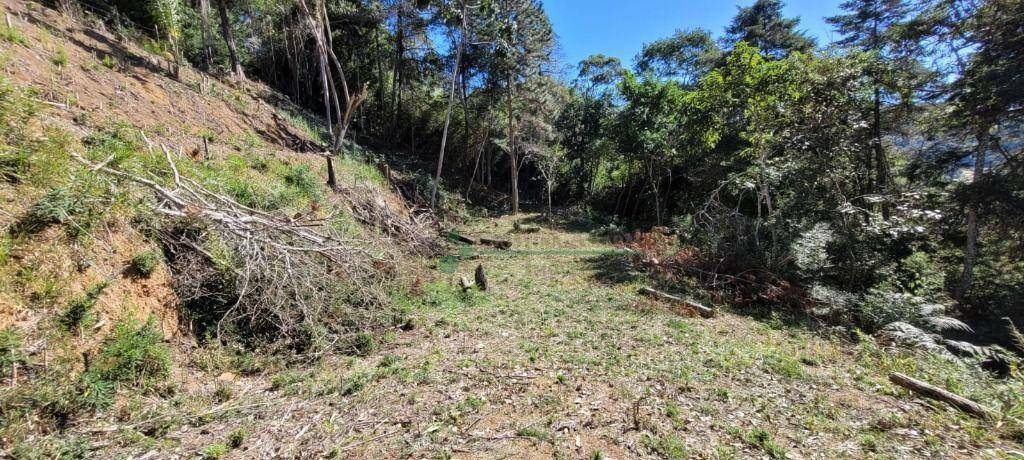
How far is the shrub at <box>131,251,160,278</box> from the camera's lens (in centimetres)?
394

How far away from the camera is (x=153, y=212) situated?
435 centimetres

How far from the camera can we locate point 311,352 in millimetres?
4590

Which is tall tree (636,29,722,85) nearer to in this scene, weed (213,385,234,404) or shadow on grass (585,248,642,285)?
shadow on grass (585,248,642,285)

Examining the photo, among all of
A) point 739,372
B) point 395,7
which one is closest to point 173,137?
point 739,372

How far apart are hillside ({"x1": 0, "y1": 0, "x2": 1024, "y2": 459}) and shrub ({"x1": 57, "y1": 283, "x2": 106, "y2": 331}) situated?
15 millimetres

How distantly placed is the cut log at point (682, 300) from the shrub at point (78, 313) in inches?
329

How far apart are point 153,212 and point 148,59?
10.5m

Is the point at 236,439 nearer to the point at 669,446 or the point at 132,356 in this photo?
the point at 132,356

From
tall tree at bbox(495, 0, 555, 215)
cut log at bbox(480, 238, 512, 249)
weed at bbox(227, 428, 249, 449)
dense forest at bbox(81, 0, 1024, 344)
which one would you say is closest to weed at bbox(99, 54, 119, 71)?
dense forest at bbox(81, 0, 1024, 344)

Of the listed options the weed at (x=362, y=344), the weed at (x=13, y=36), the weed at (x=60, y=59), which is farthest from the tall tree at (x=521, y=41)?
the weed at (x=362, y=344)

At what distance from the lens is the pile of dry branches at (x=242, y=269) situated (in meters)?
4.44

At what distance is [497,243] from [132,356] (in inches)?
407

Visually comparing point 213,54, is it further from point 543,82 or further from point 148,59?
point 543,82

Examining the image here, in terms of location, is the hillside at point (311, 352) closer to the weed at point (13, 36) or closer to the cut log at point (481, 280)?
the weed at point (13, 36)
